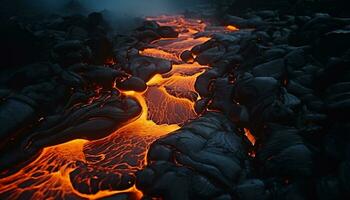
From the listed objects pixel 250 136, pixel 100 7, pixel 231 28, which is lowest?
pixel 250 136

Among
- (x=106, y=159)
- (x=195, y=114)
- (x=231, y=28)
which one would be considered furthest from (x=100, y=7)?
(x=106, y=159)

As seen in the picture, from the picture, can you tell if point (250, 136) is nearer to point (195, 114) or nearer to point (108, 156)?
point (195, 114)

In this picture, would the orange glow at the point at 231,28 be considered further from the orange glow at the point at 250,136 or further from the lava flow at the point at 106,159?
the orange glow at the point at 250,136

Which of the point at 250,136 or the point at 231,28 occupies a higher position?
the point at 231,28

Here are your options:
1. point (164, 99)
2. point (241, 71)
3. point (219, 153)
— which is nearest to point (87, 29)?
point (164, 99)

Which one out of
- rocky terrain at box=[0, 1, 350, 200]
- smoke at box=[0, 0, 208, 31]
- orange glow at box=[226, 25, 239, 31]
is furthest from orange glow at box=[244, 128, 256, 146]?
smoke at box=[0, 0, 208, 31]

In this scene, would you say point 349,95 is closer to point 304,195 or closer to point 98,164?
point 304,195

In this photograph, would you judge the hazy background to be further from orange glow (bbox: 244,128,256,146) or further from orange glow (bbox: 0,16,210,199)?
orange glow (bbox: 244,128,256,146)
